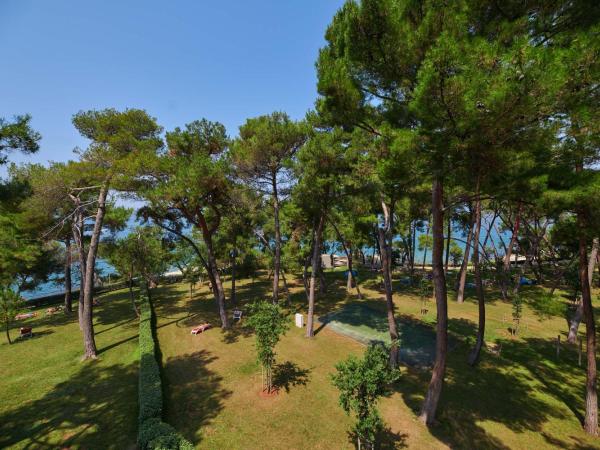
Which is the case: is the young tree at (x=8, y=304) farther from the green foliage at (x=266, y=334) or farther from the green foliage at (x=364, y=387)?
the green foliage at (x=364, y=387)

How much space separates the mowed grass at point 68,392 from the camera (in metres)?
7.75

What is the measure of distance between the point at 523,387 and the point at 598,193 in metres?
8.52

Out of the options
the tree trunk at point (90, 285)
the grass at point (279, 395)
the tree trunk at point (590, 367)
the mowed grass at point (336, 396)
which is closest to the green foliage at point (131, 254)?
the grass at point (279, 395)

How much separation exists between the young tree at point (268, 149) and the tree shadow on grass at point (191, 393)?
8.50m

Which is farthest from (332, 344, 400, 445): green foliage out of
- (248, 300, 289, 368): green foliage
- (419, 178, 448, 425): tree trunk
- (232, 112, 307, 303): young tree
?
(232, 112, 307, 303): young tree

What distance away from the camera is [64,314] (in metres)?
22.8

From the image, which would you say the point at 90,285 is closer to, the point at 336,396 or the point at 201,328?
the point at 201,328

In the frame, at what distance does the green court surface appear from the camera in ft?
39.7

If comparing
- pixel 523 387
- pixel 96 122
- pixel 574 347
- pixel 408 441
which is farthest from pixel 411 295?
pixel 96 122

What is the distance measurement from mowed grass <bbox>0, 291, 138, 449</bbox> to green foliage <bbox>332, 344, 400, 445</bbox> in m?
6.36

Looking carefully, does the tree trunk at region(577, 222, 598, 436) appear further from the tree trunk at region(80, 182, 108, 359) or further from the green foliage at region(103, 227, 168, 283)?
the green foliage at region(103, 227, 168, 283)

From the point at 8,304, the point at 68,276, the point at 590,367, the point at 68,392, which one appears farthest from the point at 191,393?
the point at 68,276

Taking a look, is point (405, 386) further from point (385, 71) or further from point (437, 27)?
point (437, 27)

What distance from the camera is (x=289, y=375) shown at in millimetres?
10734
